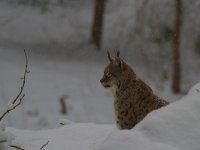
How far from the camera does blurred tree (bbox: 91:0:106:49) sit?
59.0 ft

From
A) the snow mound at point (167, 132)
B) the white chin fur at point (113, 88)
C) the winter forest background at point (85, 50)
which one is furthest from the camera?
the winter forest background at point (85, 50)

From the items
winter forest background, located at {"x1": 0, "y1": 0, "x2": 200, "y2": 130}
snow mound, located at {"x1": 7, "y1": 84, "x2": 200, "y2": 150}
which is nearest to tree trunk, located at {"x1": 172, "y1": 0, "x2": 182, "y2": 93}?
winter forest background, located at {"x1": 0, "y1": 0, "x2": 200, "y2": 130}

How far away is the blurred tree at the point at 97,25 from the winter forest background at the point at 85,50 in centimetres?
3

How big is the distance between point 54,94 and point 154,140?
1172 cm

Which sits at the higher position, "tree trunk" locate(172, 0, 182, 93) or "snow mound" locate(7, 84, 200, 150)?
"snow mound" locate(7, 84, 200, 150)

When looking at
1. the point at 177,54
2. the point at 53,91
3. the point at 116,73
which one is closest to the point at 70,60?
the point at 53,91

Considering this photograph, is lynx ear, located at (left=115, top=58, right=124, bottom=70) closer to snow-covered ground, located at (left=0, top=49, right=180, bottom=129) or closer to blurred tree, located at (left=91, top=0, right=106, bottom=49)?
snow-covered ground, located at (left=0, top=49, right=180, bottom=129)

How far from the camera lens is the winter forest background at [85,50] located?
556 inches

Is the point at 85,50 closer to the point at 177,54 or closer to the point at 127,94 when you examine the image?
the point at 177,54

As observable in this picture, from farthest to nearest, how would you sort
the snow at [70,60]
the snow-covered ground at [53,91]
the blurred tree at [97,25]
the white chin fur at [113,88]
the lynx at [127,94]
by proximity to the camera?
the blurred tree at [97,25]
the snow at [70,60]
the snow-covered ground at [53,91]
the white chin fur at [113,88]
the lynx at [127,94]

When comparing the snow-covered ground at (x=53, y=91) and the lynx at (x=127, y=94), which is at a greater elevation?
the lynx at (x=127, y=94)

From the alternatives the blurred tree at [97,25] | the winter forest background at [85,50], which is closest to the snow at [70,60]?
the winter forest background at [85,50]

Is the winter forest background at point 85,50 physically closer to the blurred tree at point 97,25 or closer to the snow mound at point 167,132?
the blurred tree at point 97,25

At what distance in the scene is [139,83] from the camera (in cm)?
523
